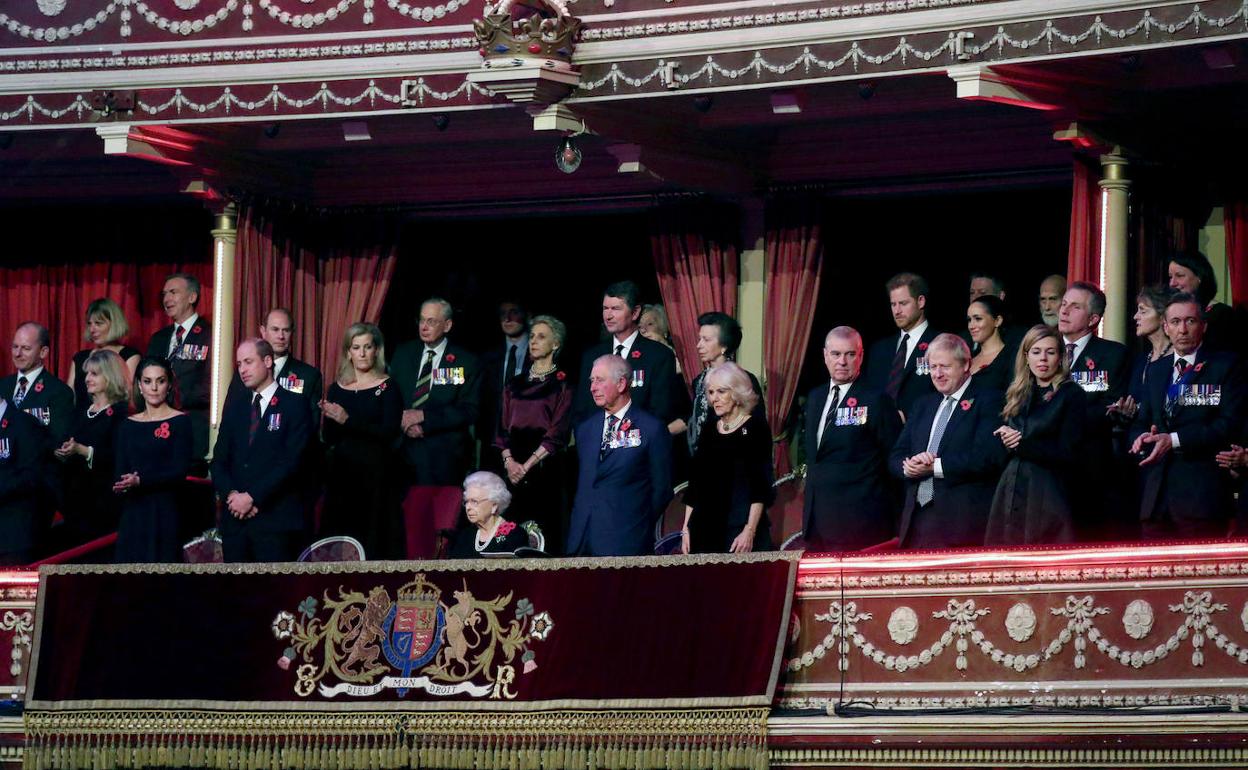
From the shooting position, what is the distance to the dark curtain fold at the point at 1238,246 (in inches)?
507

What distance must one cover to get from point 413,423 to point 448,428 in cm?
20

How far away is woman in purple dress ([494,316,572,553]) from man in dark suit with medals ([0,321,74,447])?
252 cm

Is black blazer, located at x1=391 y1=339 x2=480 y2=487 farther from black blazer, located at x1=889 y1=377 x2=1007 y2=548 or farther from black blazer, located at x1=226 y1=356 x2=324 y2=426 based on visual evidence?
black blazer, located at x1=889 y1=377 x2=1007 y2=548

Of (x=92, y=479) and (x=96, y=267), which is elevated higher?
(x=96, y=267)

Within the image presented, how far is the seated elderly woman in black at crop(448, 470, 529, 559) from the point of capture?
11.8 meters

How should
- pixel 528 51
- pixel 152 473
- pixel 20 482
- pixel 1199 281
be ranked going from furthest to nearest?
pixel 20 482
pixel 528 51
pixel 152 473
pixel 1199 281

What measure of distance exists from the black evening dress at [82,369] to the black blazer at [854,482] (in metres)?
4.51

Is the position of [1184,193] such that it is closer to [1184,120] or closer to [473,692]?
[1184,120]

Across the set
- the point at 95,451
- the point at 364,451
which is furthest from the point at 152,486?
the point at 364,451

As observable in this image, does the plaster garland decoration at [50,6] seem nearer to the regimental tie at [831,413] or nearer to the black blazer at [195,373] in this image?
the black blazer at [195,373]

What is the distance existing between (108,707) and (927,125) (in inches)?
226

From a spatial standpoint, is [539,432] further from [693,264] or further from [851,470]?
[851,470]

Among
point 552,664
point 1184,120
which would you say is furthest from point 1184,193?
point 552,664

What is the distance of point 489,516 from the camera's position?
1182 cm
